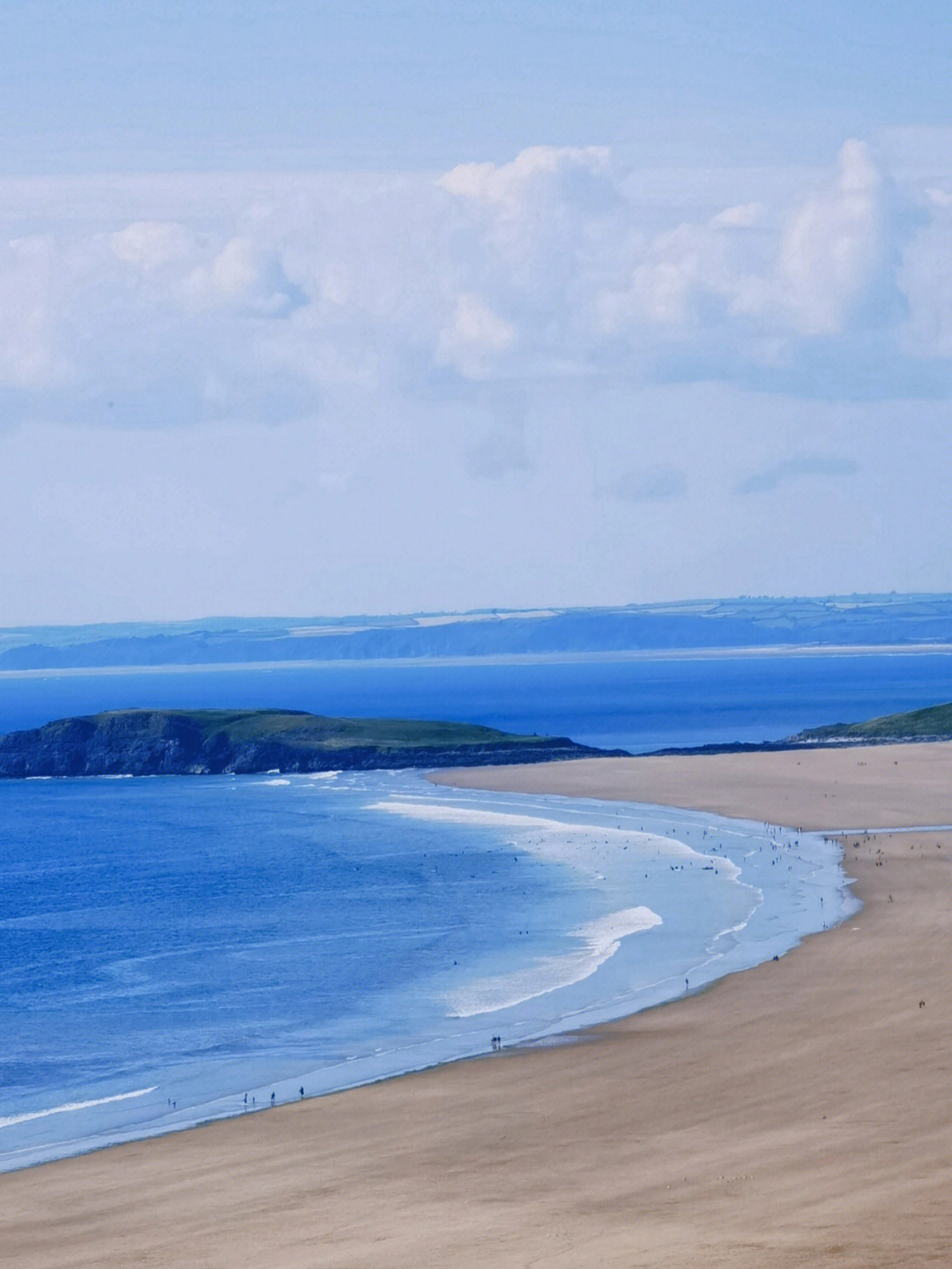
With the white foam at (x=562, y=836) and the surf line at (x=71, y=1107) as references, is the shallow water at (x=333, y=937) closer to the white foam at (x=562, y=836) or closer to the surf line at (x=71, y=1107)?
the surf line at (x=71, y=1107)

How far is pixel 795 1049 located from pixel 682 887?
72.1 feet

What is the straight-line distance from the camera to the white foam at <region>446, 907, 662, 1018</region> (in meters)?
38.1

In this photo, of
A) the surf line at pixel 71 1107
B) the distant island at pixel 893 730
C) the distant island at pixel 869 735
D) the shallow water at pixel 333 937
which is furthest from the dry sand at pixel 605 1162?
Result: the distant island at pixel 893 730

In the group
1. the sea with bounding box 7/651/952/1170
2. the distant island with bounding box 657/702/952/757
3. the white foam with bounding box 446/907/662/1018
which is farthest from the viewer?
the distant island with bounding box 657/702/952/757

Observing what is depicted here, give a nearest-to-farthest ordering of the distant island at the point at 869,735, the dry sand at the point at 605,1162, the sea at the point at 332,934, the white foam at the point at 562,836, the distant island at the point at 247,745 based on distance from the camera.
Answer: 1. the dry sand at the point at 605,1162
2. the sea at the point at 332,934
3. the white foam at the point at 562,836
4. the distant island at the point at 247,745
5. the distant island at the point at 869,735

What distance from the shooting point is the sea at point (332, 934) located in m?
33.0

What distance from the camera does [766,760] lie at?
98.0 metres

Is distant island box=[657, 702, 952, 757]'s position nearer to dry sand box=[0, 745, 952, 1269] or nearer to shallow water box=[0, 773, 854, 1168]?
shallow water box=[0, 773, 854, 1168]

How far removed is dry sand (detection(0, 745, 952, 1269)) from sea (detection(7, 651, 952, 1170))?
6.75ft

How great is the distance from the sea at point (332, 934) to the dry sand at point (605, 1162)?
6.75ft

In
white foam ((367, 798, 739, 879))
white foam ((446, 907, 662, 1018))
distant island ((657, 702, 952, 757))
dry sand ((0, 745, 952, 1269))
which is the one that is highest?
distant island ((657, 702, 952, 757))

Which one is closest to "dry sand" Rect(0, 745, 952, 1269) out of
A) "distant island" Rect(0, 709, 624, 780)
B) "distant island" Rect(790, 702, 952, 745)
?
"distant island" Rect(0, 709, 624, 780)

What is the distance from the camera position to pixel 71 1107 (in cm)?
3059

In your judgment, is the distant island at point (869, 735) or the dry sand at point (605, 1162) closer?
the dry sand at point (605, 1162)
